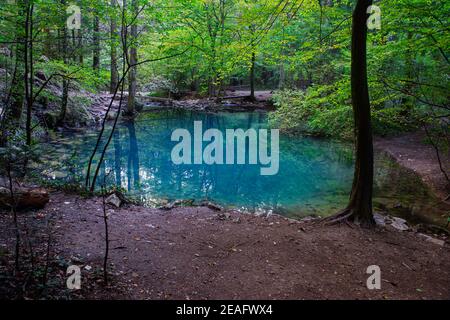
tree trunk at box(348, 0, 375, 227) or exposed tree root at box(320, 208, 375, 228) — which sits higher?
tree trunk at box(348, 0, 375, 227)

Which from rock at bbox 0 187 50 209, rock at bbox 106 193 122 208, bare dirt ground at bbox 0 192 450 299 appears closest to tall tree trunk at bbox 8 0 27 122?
rock at bbox 0 187 50 209

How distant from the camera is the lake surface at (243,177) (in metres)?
8.74

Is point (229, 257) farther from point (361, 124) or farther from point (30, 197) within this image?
point (30, 197)

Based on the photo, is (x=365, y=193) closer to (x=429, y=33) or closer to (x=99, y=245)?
(x=429, y=33)

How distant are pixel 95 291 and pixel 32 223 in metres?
2.40

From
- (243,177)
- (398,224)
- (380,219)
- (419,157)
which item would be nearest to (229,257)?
(380,219)

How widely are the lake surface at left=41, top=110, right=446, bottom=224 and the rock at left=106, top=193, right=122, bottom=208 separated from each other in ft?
3.91

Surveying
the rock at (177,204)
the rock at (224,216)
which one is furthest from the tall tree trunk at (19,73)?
the rock at (224,216)

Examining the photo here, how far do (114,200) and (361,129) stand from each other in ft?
18.0

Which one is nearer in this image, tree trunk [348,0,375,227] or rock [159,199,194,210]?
tree trunk [348,0,375,227]

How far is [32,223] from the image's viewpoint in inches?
199

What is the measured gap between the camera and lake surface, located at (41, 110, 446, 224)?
8.74 metres

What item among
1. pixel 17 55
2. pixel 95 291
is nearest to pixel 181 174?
pixel 17 55

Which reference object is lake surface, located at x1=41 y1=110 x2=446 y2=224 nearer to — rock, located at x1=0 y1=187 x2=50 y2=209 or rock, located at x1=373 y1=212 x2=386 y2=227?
rock, located at x1=373 y1=212 x2=386 y2=227
